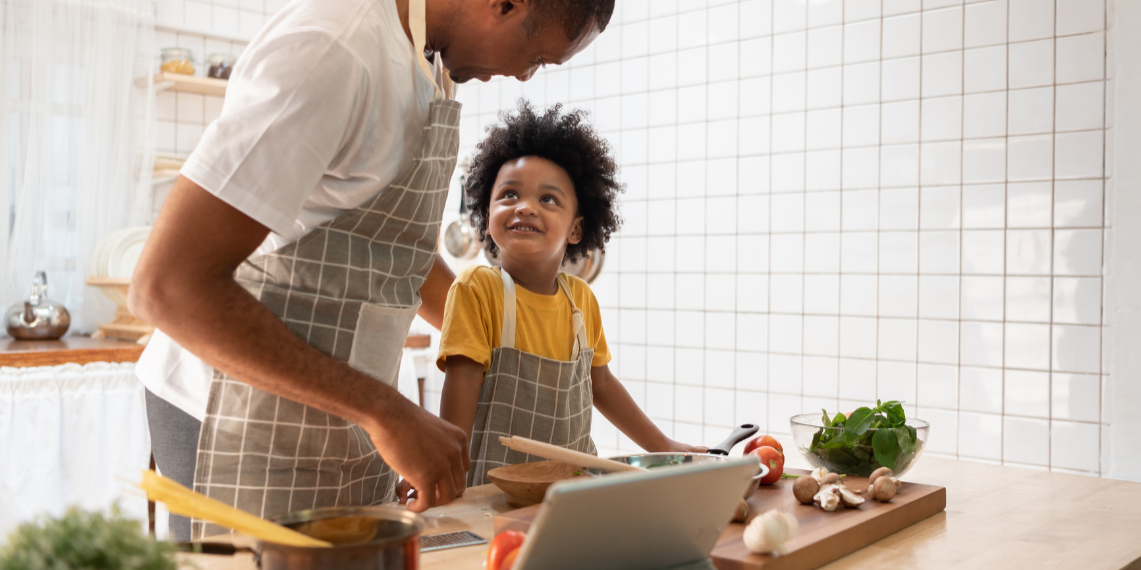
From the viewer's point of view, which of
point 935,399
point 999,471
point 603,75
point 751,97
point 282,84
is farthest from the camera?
point 603,75

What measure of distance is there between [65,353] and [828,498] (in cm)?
206

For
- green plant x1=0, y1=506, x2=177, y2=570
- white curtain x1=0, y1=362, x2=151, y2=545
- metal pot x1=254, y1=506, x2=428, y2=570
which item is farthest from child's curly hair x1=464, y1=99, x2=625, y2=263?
white curtain x1=0, y1=362, x2=151, y2=545

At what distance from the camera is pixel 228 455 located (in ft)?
2.89

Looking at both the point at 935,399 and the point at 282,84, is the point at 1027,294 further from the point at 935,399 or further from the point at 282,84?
the point at 282,84

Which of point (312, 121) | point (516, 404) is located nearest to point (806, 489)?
point (516, 404)

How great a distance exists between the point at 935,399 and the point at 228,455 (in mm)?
1938

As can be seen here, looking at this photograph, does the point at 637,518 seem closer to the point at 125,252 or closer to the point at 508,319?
the point at 508,319

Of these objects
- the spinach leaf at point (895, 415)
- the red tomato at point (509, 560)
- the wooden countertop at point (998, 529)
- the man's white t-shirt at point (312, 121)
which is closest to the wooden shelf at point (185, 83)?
the man's white t-shirt at point (312, 121)

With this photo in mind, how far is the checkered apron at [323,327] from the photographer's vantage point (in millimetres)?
876

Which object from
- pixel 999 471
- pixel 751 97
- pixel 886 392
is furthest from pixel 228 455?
pixel 751 97

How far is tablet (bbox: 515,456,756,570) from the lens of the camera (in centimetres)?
51

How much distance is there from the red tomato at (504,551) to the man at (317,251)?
168 millimetres

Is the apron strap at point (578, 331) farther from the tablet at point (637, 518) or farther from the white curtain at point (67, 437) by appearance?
the white curtain at point (67, 437)

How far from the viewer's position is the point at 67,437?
2.13 meters
